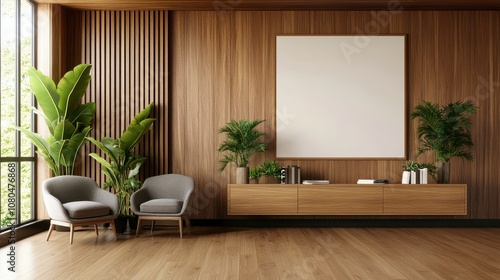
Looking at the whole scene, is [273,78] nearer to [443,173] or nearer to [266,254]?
[443,173]

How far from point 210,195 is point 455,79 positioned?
4.10 metres

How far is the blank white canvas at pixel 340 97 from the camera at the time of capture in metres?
7.76

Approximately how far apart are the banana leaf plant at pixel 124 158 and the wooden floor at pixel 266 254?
0.64 meters

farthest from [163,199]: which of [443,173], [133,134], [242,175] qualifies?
[443,173]

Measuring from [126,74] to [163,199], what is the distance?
2.15 meters

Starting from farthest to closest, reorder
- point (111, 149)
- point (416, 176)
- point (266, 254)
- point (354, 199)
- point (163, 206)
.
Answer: point (416, 176) → point (354, 199) → point (111, 149) → point (163, 206) → point (266, 254)

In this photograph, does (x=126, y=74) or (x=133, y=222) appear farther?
(x=126, y=74)

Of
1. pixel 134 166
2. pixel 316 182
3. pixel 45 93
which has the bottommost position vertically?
pixel 316 182

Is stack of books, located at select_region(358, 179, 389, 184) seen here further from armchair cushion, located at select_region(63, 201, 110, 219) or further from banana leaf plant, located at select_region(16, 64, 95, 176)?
banana leaf plant, located at select_region(16, 64, 95, 176)

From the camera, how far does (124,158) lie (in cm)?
716

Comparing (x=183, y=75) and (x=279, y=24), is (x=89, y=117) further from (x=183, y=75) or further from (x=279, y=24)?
(x=279, y=24)

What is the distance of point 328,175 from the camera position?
7758 millimetres

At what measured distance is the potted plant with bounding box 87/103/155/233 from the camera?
23.0 feet

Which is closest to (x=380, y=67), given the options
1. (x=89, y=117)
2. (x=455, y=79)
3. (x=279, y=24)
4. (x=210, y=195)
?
(x=455, y=79)
